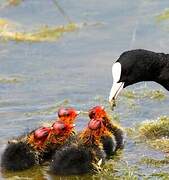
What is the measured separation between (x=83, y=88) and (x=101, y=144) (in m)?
2.70

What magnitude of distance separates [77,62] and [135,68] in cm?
267

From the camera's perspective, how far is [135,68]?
985 cm

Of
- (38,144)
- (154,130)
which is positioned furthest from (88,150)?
(154,130)

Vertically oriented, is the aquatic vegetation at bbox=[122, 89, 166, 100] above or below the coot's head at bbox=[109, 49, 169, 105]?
below

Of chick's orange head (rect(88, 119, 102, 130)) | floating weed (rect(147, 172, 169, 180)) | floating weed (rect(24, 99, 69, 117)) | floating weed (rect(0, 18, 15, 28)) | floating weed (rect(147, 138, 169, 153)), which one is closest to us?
floating weed (rect(147, 172, 169, 180))

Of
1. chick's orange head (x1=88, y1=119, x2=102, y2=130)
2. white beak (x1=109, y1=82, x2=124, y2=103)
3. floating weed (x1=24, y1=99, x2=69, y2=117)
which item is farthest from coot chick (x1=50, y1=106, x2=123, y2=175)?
floating weed (x1=24, y1=99, x2=69, y2=117)

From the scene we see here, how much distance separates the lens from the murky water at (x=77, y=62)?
33.4 feet

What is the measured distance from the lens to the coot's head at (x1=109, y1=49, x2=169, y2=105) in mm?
9648

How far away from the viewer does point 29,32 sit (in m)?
13.7

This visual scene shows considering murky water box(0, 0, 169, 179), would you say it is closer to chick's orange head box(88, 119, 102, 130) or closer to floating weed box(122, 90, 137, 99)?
floating weed box(122, 90, 137, 99)

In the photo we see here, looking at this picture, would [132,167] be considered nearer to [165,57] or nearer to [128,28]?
[165,57]

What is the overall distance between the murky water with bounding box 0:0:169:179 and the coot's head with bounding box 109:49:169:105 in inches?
17.7

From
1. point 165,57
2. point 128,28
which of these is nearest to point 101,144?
point 165,57

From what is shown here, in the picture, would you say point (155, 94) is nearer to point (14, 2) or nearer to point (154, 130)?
point (154, 130)
